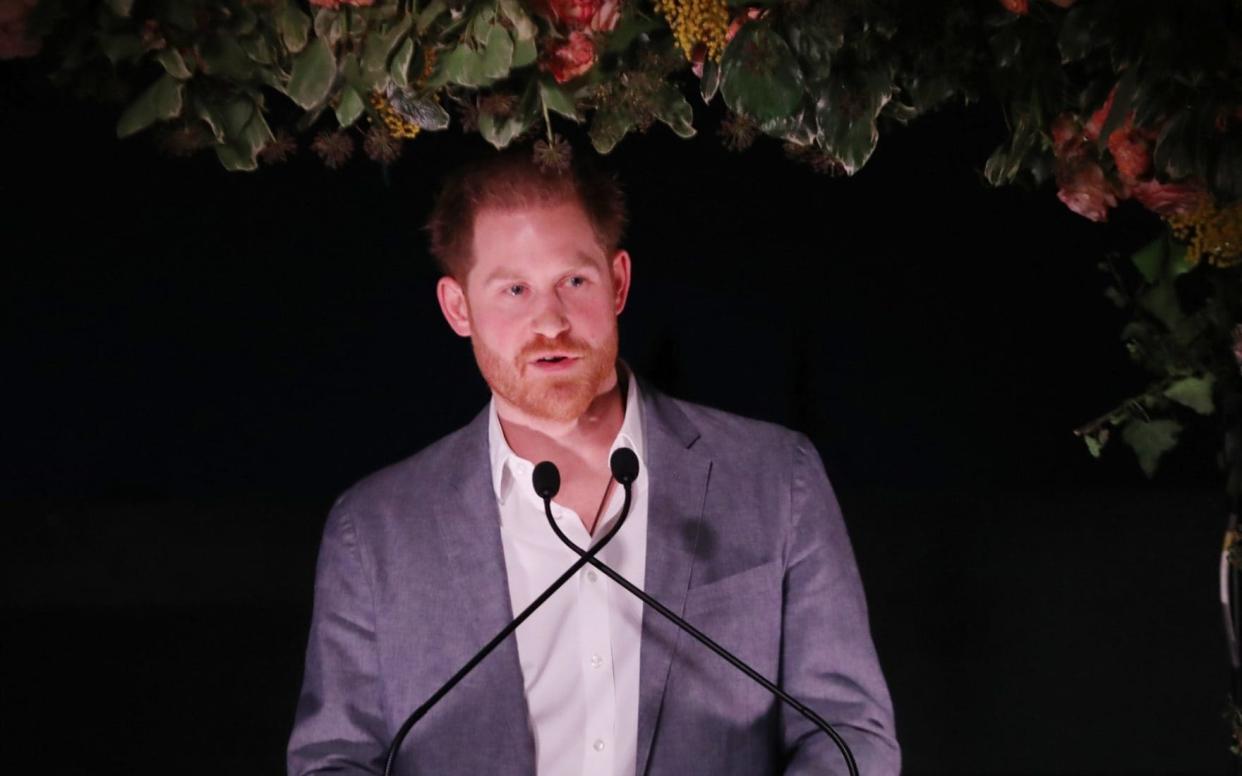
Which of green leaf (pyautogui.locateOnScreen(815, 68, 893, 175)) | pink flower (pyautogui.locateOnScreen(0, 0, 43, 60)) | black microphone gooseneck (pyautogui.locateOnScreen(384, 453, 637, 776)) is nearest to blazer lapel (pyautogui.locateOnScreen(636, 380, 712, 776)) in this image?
black microphone gooseneck (pyautogui.locateOnScreen(384, 453, 637, 776))

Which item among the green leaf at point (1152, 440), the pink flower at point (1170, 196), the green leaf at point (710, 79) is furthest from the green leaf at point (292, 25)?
the green leaf at point (1152, 440)

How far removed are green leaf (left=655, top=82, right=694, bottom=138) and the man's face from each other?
0.55 feet

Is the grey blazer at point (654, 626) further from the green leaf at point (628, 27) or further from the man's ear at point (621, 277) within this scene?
the green leaf at point (628, 27)

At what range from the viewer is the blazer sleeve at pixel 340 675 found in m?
1.84

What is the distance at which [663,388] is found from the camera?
207 cm

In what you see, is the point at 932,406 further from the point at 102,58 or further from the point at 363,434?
the point at 102,58

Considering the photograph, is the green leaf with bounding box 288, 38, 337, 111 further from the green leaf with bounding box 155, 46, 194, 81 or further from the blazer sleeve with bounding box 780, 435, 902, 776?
the blazer sleeve with bounding box 780, 435, 902, 776

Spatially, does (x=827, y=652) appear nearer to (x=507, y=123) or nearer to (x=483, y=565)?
(x=483, y=565)

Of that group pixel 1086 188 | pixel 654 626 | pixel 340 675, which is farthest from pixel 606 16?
pixel 340 675

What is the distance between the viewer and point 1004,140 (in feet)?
6.68

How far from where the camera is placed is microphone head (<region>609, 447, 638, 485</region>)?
67.6 inches

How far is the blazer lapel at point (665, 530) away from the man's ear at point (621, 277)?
117mm

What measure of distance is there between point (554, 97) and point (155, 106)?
0.45 meters

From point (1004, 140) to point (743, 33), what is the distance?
489mm
